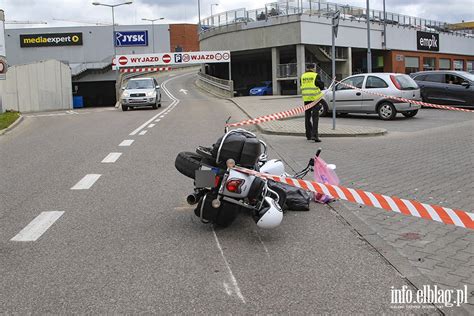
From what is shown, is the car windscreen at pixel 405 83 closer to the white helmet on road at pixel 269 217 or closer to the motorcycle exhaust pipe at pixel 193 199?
the motorcycle exhaust pipe at pixel 193 199

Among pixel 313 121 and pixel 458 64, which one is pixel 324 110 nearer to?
pixel 313 121

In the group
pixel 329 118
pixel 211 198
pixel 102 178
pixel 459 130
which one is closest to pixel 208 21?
pixel 329 118

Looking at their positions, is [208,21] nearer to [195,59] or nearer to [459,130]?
[195,59]

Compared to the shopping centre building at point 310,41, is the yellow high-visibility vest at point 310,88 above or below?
below

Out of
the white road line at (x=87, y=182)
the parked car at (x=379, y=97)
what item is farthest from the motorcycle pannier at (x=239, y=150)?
the parked car at (x=379, y=97)

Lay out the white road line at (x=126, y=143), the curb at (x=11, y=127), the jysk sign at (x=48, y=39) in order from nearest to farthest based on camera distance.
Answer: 1. the white road line at (x=126, y=143)
2. the curb at (x=11, y=127)
3. the jysk sign at (x=48, y=39)

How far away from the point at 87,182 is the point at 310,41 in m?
35.9

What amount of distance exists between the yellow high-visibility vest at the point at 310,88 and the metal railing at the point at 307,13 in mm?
29588

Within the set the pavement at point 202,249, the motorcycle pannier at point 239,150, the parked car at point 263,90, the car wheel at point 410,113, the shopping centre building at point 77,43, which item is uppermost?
the shopping centre building at point 77,43

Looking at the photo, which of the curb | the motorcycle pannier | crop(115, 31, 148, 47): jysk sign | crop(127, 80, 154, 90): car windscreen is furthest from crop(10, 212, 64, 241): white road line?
crop(115, 31, 148, 47): jysk sign

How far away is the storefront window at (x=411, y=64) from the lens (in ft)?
177

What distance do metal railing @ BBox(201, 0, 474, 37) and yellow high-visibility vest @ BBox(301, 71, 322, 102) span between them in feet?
97.1

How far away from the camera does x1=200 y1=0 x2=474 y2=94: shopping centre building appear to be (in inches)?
1656

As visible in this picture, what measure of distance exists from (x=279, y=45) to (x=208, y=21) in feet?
33.5
